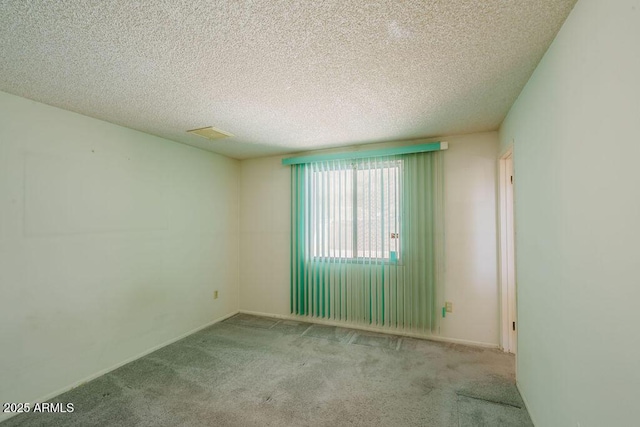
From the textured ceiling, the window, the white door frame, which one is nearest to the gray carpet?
the white door frame

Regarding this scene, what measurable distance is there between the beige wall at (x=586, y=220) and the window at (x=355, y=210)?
1.66 m

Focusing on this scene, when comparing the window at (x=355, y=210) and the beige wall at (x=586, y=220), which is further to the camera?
the window at (x=355, y=210)

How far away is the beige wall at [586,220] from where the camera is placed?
0.93 meters

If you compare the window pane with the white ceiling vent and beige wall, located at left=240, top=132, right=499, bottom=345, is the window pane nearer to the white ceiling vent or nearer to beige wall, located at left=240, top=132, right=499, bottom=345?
beige wall, located at left=240, top=132, right=499, bottom=345

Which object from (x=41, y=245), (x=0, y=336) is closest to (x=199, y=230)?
(x=41, y=245)

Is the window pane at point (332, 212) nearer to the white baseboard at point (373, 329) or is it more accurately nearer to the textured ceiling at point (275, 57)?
the white baseboard at point (373, 329)

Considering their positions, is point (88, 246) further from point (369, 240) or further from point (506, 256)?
point (506, 256)

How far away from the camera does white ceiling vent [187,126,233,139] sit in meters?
2.99

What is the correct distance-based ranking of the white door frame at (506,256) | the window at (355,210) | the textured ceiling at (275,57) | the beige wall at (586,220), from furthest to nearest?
the window at (355,210)
the white door frame at (506,256)
the textured ceiling at (275,57)
the beige wall at (586,220)

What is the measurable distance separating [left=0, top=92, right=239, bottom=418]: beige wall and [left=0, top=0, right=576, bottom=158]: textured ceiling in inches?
14.0

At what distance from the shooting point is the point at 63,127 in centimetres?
244

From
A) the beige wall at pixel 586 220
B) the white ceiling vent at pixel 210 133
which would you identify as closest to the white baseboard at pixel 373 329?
the beige wall at pixel 586 220

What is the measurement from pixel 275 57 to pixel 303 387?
2.54 meters

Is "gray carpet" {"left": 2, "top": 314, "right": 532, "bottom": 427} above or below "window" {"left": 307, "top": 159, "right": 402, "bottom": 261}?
below
